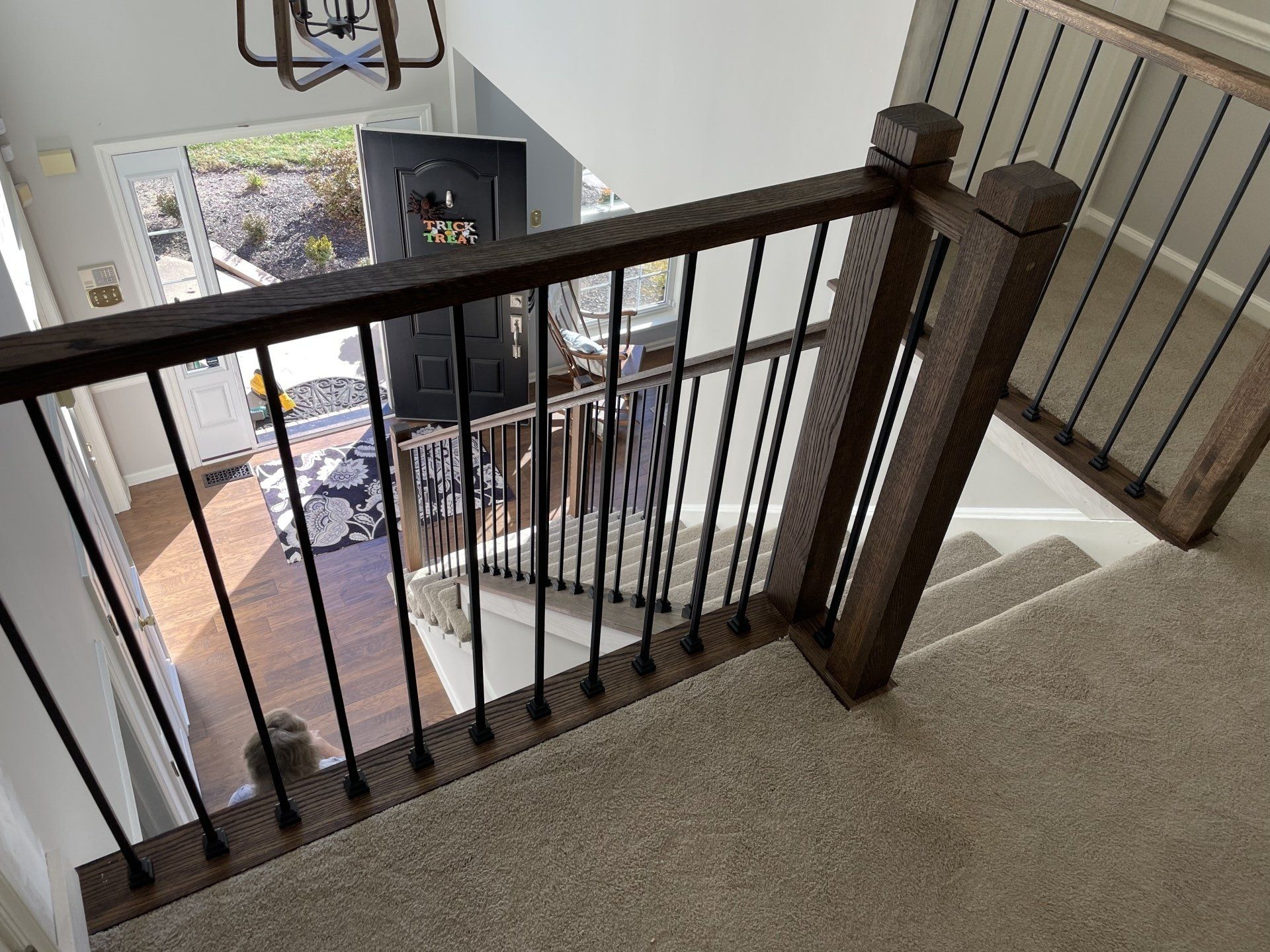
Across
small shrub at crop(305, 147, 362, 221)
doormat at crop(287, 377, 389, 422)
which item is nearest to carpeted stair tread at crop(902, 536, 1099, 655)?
doormat at crop(287, 377, 389, 422)

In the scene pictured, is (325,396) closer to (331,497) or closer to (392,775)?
(331,497)

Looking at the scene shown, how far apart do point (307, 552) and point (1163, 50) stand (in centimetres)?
189

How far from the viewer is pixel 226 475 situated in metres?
5.84

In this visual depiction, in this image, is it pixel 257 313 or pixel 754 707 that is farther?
pixel 754 707

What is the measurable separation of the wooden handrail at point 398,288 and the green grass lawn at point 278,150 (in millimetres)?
7679

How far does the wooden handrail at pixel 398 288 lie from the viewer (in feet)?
2.57

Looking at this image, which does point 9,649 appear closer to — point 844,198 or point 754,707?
point 754,707

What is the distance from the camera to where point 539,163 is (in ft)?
20.7

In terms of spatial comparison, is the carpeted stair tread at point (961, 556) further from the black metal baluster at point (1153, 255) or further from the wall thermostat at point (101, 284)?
the wall thermostat at point (101, 284)

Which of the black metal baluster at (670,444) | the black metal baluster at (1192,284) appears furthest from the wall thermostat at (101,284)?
the black metal baluster at (1192,284)

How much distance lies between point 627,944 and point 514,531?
437cm

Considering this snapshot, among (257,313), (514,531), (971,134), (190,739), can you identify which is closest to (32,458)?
(257,313)

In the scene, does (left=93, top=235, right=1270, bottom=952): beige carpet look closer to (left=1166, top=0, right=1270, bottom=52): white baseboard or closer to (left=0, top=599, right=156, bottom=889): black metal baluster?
(left=0, top=599, right=156, bottom=889): black metal baluster

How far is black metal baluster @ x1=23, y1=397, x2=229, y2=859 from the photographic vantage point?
86cm
